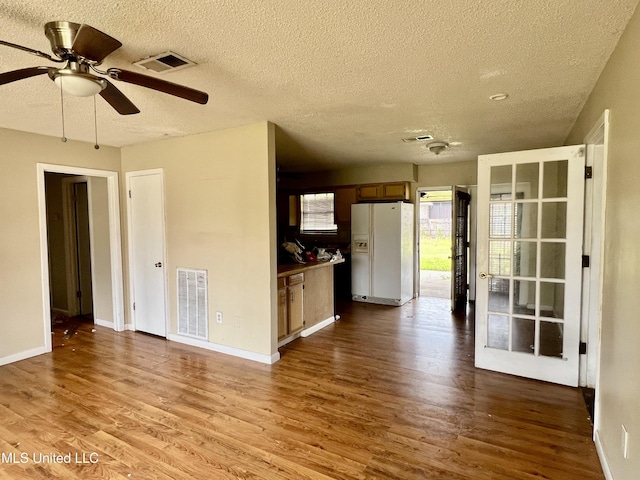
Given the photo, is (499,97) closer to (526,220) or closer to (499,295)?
Answer: (526,220)

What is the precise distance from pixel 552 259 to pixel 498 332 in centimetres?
80

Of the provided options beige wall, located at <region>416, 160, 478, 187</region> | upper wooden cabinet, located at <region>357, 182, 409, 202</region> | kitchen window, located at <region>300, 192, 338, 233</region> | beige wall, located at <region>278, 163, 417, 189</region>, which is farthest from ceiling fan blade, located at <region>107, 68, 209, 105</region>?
beige wall, located at <region>416, 160, 478, 187</region>

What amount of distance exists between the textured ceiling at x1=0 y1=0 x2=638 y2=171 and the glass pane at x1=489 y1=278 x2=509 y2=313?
1521mm

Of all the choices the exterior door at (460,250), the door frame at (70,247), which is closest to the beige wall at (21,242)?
the door frame at (70,247)

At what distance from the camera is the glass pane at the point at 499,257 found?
124 inches

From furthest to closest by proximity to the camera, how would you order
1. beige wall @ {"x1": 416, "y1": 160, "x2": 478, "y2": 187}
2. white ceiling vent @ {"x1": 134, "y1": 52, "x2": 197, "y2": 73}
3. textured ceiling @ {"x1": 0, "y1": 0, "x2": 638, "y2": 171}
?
beige wall @ {"x1": 416, "y1": 160, "x2": 478, "y2": 187} → white ceiling vent @ {"x1": 134, "y1": 52, "x2": 197, "y2": 73} → textured ceiling @ {"x1": 0, "y1": 0, "x2": 638, "y2": 171}

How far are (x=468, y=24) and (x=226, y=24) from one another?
1.18 m

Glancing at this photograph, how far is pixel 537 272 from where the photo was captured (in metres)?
3.02

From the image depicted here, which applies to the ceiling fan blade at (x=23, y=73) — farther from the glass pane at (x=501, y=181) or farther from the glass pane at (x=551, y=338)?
the glass pane at (x=551, y=338)

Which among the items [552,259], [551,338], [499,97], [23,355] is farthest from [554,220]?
[23,355]

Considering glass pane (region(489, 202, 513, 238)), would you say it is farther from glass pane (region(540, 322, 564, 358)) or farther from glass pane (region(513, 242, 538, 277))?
glass pane (region(540, 322, 564, 358))

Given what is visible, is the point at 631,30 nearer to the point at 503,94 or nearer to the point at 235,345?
the point at 503,94

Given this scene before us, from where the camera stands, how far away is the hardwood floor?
2053mm

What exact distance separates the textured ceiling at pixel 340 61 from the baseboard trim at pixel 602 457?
2.28 metres
